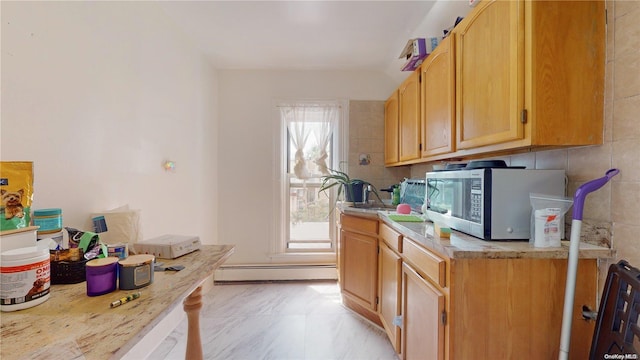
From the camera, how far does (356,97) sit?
309cm

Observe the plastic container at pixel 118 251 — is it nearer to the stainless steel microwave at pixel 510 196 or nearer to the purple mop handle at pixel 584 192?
the stainless steel microwave at pixel 510 196

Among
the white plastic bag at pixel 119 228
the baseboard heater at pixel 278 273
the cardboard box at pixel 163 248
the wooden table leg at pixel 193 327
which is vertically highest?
the white plastic bag at pixel 119 228

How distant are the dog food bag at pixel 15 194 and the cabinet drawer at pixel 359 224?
1877 millimetres

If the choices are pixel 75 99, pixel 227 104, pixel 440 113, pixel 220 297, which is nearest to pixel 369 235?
pixel 440 113

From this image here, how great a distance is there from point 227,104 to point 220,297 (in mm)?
2081

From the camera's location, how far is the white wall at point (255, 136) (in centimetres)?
307

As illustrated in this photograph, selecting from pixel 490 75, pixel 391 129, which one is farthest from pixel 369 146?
pixel 490 75

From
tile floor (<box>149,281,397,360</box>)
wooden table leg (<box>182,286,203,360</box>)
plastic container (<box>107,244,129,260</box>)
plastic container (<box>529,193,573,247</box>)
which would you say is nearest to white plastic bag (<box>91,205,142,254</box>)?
plastic container (<box>107,244,129,260</box>)

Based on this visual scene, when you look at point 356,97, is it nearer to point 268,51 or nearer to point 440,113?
point 268,51

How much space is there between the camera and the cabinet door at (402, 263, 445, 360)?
1130 mm

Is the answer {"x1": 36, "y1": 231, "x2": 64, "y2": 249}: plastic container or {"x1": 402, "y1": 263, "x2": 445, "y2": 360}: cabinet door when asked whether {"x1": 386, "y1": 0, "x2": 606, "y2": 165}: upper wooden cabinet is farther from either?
{"x1": 36, "y1": 231, "x2": 64, "y2": 249}: plastic container

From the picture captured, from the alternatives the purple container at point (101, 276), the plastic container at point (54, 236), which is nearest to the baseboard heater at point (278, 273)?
the plastic container at point (54, 236)

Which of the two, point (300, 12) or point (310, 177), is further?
point (310, 177)

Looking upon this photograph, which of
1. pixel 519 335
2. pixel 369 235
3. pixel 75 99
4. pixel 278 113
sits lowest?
pixel 519 335
